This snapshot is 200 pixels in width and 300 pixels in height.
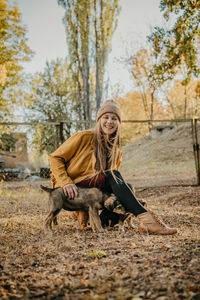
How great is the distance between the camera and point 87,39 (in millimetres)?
13344

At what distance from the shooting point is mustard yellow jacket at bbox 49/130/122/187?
346 centimetres

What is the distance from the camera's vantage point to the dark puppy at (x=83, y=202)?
131 inches

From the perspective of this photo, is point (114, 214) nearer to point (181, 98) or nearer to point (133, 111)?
point (133, 111)

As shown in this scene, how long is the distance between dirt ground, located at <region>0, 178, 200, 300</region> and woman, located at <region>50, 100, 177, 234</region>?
460 mm

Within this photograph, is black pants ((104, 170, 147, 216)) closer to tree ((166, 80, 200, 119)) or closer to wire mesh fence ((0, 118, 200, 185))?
wire mesh fence ((0, 118, 200, 185))

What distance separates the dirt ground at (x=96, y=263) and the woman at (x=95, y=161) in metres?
0.46

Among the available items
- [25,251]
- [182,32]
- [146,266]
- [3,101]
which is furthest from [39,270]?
[3,101]

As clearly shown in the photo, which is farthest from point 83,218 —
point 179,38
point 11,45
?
point 11,45

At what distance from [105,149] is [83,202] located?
71cm

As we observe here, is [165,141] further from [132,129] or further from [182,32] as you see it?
[182,32]

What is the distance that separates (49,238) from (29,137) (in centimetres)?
589

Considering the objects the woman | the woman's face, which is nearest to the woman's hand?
the woman

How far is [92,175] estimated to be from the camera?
11.4ft

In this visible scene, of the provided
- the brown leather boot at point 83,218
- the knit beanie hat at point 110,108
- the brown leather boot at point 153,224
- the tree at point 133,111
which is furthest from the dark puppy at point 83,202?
the tree at point 133,111
